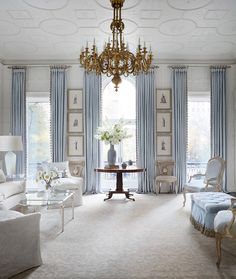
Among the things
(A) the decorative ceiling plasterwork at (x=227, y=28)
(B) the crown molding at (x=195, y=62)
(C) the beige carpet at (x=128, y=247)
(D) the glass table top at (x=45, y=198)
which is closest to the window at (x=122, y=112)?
(B) the crown molding at (x=195, y=62)

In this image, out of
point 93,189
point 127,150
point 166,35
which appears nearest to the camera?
point 166,35

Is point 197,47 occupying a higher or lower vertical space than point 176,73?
higher

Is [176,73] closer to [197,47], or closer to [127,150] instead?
[197,47]

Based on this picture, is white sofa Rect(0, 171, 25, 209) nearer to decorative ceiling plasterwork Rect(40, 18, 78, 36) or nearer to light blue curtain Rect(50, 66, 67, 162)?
light blue curtain Rect(50, 66, 67, 162)

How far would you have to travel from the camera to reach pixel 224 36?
6395mm

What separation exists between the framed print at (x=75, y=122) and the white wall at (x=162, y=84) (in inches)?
31.1

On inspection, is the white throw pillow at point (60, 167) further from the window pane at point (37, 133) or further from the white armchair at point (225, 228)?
the white armchair at point (225, 228)

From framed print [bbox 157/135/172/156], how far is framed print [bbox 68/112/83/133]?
2.27 meters

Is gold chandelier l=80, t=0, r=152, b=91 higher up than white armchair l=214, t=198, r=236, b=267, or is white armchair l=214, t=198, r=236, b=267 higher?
gold chandelier l=80, t=0, r=152, b=91

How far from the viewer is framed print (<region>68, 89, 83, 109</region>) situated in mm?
7887

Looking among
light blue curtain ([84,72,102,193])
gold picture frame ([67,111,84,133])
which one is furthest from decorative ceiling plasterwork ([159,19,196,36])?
gold picture frame ([67,111,84,133])

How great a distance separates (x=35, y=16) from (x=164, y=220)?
4.66 metres

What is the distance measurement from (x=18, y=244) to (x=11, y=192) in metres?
2.77

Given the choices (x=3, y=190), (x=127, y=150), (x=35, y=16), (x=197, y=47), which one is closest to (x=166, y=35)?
(x=197, y=47)
